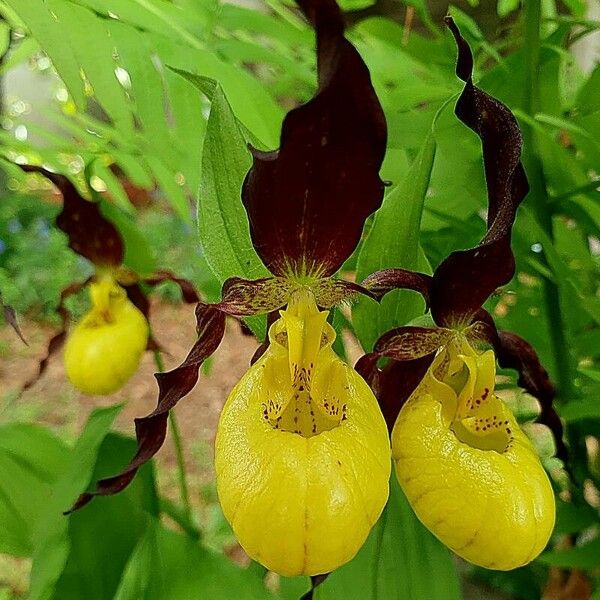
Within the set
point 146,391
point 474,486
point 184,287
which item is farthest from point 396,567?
Result: point 146,391

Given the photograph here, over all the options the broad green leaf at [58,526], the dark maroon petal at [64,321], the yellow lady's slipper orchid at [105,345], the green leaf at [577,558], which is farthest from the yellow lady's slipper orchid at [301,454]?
the dark maroon petal at [64,321]

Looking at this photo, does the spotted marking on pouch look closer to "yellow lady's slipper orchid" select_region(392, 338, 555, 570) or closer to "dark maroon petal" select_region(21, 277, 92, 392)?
"yellow lady's slipper orchid" select_region(392, 338, 555, 570)

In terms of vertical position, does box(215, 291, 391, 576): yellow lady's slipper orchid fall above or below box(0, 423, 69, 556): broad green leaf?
above

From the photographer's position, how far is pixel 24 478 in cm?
104

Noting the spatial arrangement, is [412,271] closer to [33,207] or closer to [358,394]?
[358,394]

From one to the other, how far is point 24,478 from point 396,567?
575 millimetres

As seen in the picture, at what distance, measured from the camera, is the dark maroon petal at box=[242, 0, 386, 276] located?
44 centimetres

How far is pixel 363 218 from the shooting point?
560mm

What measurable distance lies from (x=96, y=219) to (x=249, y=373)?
2.21 feet

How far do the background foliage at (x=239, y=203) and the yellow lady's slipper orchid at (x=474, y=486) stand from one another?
0.34 feet

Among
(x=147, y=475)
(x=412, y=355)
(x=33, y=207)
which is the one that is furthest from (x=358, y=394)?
(x=33, y=207)

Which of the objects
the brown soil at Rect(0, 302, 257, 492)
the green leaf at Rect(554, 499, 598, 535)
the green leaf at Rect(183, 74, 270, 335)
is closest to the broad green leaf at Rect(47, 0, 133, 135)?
the green leaf at Rect(183, 74, 270, 335)

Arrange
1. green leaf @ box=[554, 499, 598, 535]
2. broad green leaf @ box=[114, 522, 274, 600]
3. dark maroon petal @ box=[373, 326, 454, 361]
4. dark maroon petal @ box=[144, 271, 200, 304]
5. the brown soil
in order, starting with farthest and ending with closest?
the brown soil, dark maroon petal @ box=[144, 271, 200, 304], green leaf @ box=[554, 499, 598, 535], broad green leaf @ box=[114, 522, 274, 600], dark maroon petal @ box=[373, 326, 454, 361]

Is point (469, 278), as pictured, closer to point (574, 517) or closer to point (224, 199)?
point (224, 199)
